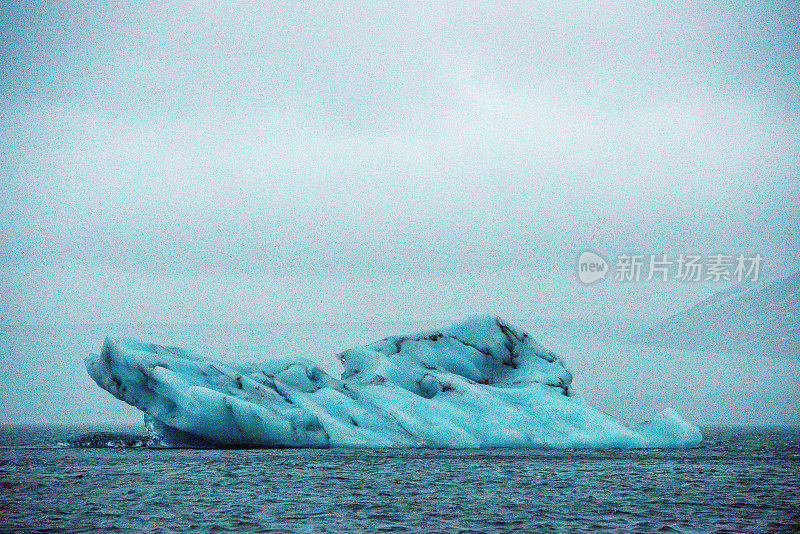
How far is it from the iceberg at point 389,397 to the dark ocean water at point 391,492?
72 cm

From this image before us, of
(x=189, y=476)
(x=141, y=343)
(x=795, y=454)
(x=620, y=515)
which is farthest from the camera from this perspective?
(x=795, y=454)

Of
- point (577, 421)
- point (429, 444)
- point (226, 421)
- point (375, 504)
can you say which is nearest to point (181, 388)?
point (226, 421)

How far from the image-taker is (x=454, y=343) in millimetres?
36125

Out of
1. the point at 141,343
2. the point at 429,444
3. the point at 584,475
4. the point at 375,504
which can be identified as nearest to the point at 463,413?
the point at 429,444

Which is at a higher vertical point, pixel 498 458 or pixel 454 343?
pixel 454 343

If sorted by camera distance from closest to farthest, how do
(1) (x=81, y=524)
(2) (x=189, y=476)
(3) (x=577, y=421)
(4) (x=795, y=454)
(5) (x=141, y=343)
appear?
(1) (x=81, y=524), (2) (x=189, y=476), (5) (x=141, y=343), (3) (x=577, y=421), (4) (x=795, y=454)

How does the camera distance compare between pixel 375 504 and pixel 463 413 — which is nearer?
pixel 375 504

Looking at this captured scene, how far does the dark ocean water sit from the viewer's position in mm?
16812

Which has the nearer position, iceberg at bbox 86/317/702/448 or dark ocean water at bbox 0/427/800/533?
dark ocean water at bbox 0/427/800/533

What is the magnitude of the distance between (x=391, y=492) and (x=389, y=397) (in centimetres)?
1137

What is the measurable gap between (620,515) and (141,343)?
1794 cm

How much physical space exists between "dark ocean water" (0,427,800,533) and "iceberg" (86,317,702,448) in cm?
72

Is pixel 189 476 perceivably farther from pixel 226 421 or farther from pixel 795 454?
pixel 795 454

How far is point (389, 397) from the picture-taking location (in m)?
32.5
